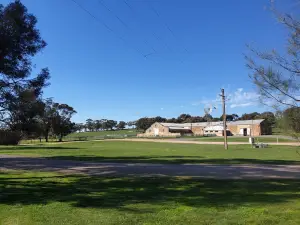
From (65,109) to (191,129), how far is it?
61.0 m

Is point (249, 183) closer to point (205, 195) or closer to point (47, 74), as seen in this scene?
point (205, 195)

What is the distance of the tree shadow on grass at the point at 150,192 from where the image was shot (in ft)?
28.0

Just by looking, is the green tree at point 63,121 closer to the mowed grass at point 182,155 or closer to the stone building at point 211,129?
the stone building at point 211,129

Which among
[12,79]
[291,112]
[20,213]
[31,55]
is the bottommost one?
[20,213]

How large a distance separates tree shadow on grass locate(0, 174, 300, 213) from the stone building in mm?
94825

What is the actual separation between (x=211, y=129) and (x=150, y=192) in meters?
118

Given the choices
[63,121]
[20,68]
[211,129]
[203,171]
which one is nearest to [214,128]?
[211,129]

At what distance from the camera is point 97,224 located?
6570 millimetres

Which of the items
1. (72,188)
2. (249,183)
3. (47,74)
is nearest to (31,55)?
(47,74)

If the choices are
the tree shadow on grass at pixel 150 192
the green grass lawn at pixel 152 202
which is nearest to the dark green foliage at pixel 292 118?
the green grass lawn at pixel 152 202

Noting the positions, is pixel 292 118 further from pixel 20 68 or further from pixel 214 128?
pixel 214 128

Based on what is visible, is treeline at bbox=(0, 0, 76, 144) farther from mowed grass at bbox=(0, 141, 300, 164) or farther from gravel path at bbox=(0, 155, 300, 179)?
A: mowed grass at bbox=(0, 141, 300, 164)

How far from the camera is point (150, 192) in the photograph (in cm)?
1004

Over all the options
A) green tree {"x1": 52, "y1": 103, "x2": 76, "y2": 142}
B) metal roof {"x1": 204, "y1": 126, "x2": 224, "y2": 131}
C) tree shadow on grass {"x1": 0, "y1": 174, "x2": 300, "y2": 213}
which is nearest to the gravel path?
tree shadow on grass {"x1": 0, "y1": 174, "x2": 300, "y2": 213}
